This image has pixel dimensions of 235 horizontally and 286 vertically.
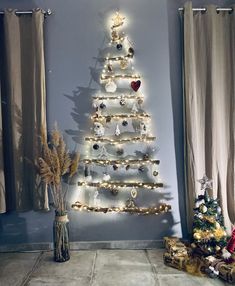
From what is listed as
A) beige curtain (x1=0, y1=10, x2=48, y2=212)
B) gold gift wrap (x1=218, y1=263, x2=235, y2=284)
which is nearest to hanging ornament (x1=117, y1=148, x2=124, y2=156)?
beige curtain (x1=0, y1=10, x2=48, y2=212)

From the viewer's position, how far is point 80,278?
7.63 ft

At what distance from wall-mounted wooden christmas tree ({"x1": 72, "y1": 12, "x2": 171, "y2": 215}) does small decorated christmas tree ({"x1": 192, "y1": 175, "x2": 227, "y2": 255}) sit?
37 centimetres

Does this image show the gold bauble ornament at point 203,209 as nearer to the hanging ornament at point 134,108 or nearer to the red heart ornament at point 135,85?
the hanging ornament at point 134,108

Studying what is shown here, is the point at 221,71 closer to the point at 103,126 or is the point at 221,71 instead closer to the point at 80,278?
the point at 103,126

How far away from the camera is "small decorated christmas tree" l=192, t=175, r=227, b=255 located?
248cm

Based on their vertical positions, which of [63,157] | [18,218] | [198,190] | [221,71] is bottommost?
[18,218]

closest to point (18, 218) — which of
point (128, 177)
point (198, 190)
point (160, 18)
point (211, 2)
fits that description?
point (128, 177)

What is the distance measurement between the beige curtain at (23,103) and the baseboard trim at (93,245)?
0.36 metres

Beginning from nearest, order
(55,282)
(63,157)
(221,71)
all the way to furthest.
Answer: (55,282) < (63,157) < (221,71)

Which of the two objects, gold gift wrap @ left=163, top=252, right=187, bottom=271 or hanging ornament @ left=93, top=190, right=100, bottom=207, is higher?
hanging ornament @ left=93, top=190, right=100, bottom=207

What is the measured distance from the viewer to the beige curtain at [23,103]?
2.78m

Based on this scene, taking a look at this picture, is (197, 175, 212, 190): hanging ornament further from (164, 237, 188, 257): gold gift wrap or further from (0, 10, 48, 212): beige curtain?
(0, 10, 48, 212): beige curtain

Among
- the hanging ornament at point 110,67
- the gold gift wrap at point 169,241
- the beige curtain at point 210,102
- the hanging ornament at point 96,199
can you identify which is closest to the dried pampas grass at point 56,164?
the hanging ornament at point 96,199

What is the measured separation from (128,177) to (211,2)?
5.83 feet
